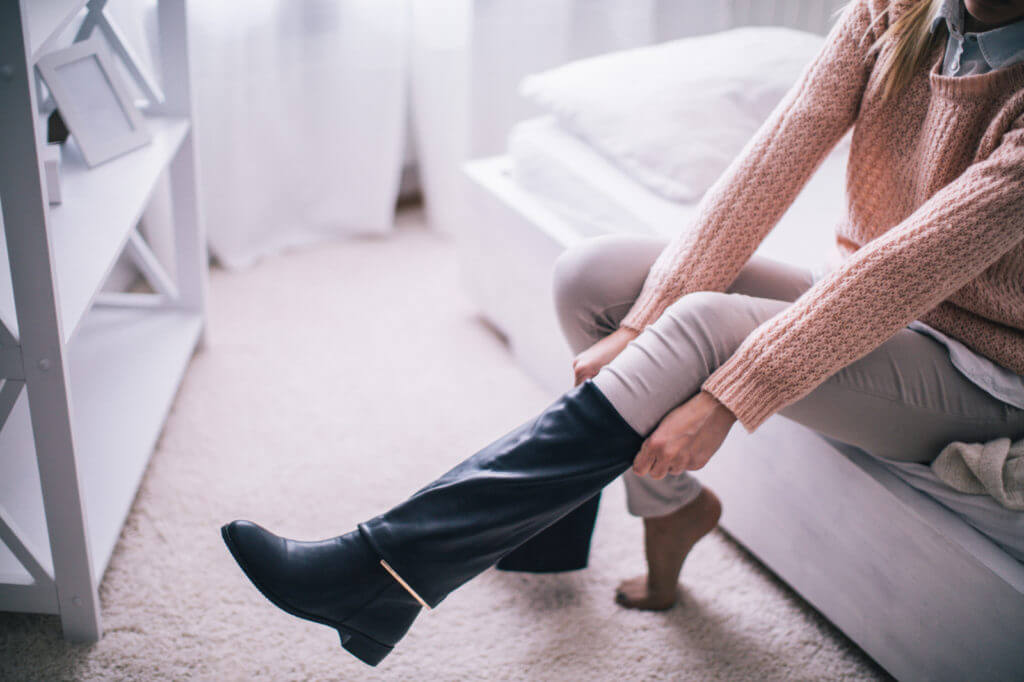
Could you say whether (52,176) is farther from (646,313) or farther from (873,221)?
(873,221)

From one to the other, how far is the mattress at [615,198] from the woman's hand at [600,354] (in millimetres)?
349

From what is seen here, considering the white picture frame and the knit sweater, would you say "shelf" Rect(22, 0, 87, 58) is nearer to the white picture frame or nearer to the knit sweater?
the white picture frame

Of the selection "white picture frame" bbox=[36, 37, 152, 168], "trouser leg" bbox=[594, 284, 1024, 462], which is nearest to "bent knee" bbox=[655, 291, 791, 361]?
"trouser leg" bbox=[594, 284, 1024, 462]

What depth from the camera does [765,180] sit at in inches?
38.0

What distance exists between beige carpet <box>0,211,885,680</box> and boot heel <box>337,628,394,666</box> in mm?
151

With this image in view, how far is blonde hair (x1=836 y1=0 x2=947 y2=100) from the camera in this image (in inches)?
34.9

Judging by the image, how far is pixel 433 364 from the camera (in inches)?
63.5

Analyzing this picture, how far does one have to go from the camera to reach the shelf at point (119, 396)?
3.69 ft

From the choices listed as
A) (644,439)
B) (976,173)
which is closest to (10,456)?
(644,439)

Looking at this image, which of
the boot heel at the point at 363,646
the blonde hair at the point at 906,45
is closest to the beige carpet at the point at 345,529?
the boot heel at the point at 363,646

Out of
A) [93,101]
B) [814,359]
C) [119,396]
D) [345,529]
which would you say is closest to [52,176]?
[93,101]

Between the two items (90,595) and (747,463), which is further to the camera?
(747,463)

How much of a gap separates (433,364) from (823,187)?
29.9 inches

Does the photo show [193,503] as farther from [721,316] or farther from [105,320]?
[721,316]
